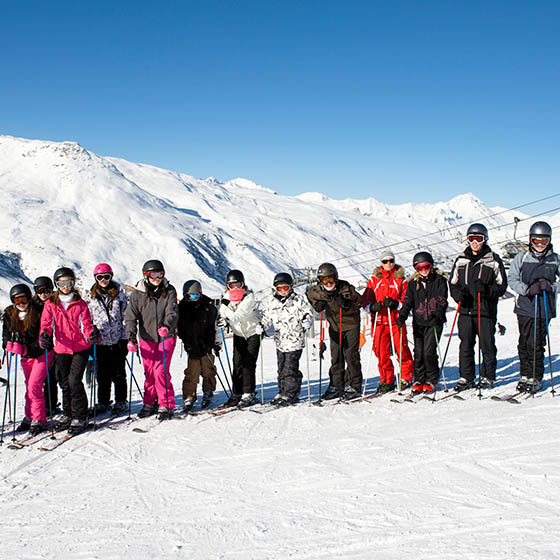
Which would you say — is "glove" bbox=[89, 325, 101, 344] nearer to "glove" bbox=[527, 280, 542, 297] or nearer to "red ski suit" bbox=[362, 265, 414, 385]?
"red ski suit" bbox=[362, 265, 414, 385]

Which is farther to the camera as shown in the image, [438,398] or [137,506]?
[438,398]

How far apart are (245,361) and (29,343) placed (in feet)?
9.08

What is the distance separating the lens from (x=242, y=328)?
653 cm

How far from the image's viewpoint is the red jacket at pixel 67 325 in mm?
5617

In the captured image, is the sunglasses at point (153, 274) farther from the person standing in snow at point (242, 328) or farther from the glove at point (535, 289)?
the glove at point (535, 289)

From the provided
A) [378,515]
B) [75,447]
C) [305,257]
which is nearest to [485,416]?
[378,515]

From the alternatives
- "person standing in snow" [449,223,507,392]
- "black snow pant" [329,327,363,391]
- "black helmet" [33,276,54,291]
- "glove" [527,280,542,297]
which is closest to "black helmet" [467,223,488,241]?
"person standing in snow" [449,223,507,392]

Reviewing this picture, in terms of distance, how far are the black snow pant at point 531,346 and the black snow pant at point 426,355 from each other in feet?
3.42

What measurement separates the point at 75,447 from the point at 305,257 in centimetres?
10090

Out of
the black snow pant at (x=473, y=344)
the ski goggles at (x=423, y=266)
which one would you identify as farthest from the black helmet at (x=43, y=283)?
the black snow pant at (x=473, y=344)

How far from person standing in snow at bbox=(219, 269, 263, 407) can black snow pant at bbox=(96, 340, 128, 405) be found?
4.87ft

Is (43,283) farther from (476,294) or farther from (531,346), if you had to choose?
(531,346)

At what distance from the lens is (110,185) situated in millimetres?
80438

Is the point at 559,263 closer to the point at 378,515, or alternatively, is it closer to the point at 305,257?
A: the point at 378,515
